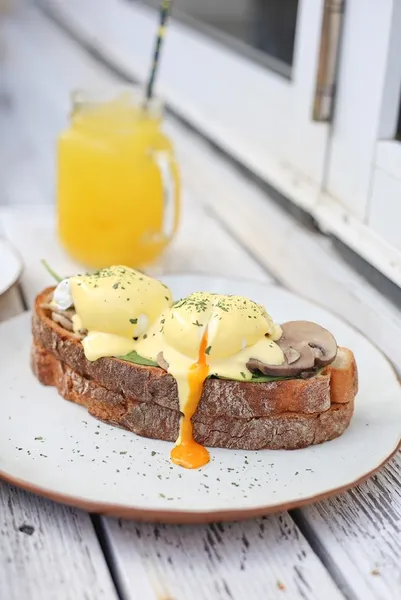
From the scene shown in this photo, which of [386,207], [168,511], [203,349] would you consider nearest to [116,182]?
[386,207]

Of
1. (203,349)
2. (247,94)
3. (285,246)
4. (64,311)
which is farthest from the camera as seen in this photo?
(247,94)

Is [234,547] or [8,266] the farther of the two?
[8,266]

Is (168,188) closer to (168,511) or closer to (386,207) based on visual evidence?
(386,207)

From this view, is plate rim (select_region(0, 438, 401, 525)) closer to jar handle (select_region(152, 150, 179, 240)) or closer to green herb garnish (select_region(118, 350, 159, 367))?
green herb garnish (select_region(118, 350, 159, 367))

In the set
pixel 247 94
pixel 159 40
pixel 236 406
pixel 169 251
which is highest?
pixel 159 40

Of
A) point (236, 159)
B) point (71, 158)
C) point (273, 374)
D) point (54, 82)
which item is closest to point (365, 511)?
point (273, 374)

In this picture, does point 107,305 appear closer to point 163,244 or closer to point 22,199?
point 163,244

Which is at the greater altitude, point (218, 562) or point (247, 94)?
point (247, 94)
